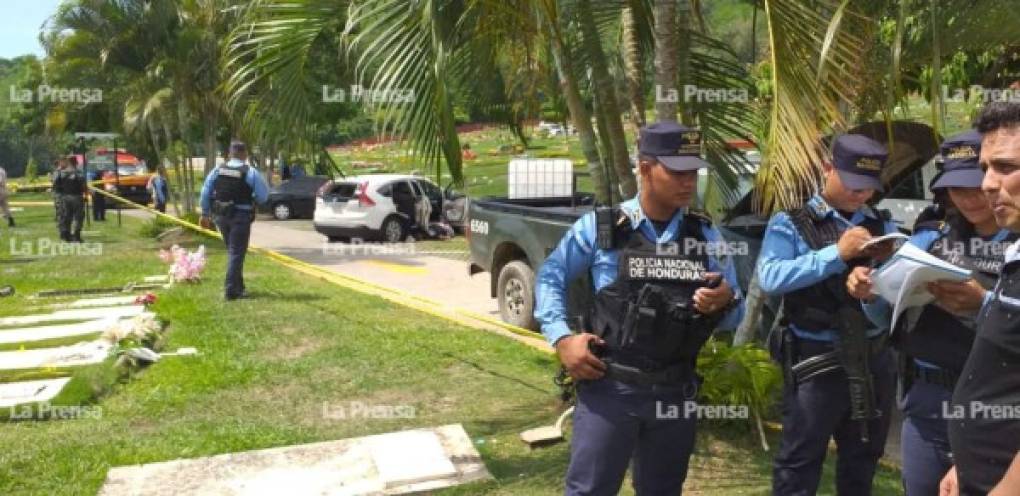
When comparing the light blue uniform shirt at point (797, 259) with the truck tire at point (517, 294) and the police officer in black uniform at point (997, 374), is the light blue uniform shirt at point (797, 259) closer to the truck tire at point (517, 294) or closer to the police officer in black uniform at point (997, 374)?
the police officer in black uniform at point (997, 374)

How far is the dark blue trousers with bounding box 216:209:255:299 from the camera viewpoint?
30.1ft

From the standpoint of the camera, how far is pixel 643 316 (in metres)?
2.85

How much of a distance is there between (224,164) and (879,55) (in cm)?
670

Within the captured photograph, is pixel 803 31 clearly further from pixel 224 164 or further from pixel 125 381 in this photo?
pixel 224 164

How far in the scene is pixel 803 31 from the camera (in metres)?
4.09

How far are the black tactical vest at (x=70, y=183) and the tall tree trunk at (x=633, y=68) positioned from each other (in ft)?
43.5

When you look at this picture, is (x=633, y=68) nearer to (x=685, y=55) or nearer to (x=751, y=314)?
(x=685, y=55)

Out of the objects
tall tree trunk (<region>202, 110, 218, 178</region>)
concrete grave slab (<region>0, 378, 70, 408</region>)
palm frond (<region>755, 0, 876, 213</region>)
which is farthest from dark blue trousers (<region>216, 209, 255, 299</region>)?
tall tree trunk (<region>202, 110, 218, 178</region>)

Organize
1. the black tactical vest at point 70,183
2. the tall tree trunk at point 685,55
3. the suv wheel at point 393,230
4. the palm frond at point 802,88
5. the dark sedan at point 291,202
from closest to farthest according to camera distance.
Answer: the palm frond at point 802,88 < the tall tree trunk at point 685,55 < the black tactical vest at point 70,183 < the suv wheel at point 393,230 < the dark sedan at point 291,202

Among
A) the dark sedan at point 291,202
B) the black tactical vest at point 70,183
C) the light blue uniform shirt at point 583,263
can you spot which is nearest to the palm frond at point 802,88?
the light blue uniform shirt at point 583,263

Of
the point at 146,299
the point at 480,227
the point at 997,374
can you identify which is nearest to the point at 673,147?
the point at 997,374

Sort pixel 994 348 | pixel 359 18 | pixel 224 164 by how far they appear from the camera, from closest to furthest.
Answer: pixel 994 348, pixel 359 18, pixel 224 164

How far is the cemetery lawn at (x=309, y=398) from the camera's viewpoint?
4480 millimetres

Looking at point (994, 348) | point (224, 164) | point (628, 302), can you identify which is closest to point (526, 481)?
point (628, 302)
